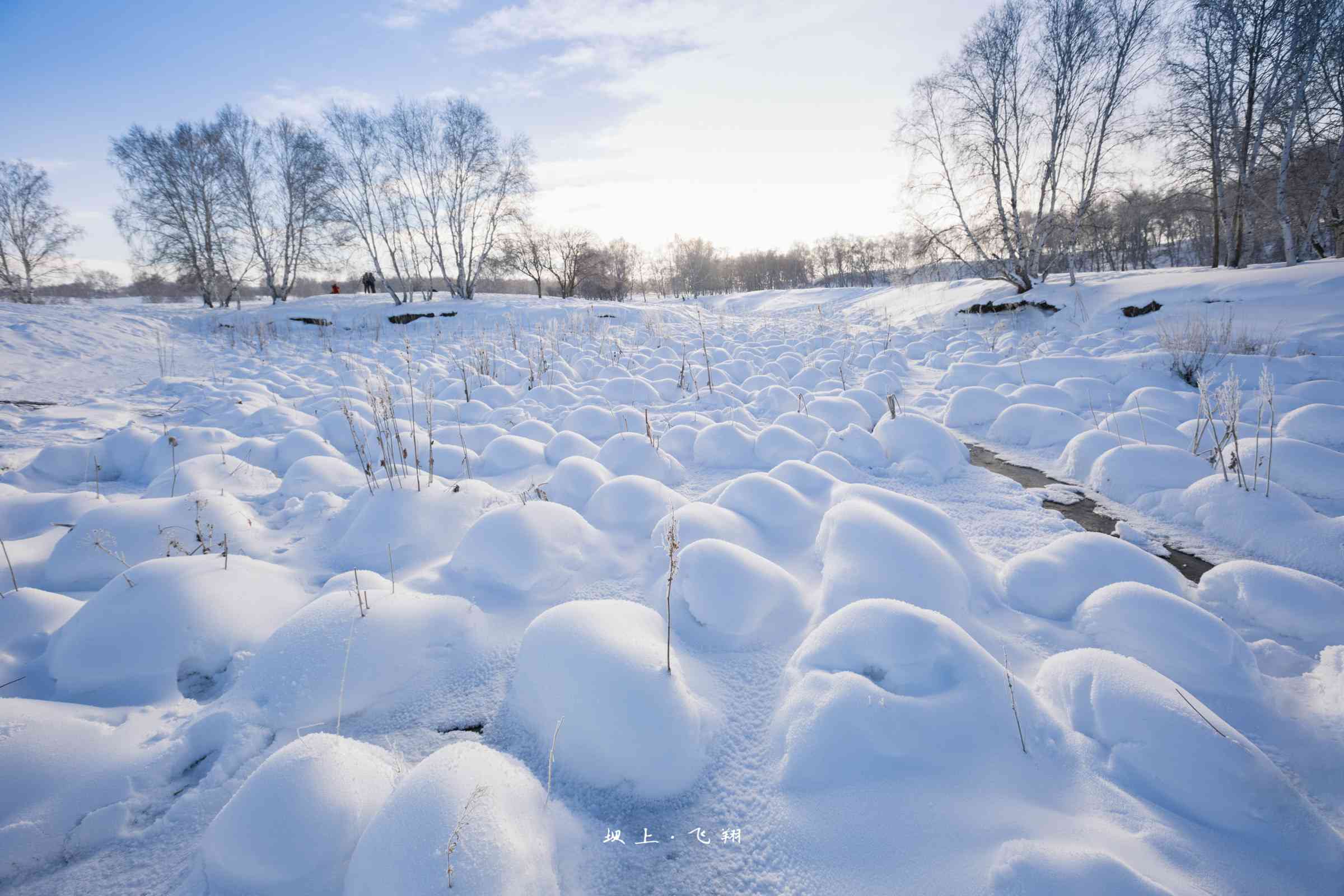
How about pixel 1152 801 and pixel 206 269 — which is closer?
pixel 1152 801

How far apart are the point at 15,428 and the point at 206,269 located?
1921 centimetres

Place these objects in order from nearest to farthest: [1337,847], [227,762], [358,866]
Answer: [358,866], [1337,847], [227,762]

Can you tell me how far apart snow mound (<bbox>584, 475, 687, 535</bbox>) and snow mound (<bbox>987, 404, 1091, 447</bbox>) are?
112 inches

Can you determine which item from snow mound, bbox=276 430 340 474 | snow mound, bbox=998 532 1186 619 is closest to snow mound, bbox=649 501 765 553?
snow mound, bbox=998 532 1186 619

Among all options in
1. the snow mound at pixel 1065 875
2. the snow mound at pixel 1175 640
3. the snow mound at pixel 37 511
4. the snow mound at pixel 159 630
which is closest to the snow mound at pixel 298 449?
the snow mound at pixel 37 511

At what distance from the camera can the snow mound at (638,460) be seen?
3119 millimetres

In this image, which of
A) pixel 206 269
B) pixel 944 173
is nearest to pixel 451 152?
pixel 206 269

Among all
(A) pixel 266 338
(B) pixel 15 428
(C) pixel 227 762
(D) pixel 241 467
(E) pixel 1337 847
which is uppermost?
(A) pixel 266 338

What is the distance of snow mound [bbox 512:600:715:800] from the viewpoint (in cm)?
116

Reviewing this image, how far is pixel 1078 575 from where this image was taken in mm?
1808

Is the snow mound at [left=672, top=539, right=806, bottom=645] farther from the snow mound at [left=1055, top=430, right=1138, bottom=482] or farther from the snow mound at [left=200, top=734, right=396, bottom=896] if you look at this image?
the snow mound at [left=1055, top=430, right=1138, bottom=482]

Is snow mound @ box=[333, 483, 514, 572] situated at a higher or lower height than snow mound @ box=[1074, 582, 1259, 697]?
higher

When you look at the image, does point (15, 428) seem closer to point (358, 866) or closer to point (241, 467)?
point (241, 467)

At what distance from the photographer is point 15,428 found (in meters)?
3.86
